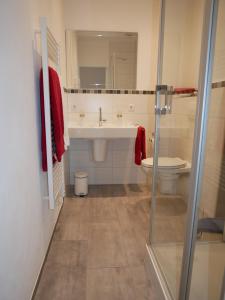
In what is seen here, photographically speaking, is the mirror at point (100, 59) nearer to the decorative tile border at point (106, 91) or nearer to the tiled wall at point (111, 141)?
the decorative tile border at point (106, 91)

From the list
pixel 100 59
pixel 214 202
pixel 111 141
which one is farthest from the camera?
pixel 111 141

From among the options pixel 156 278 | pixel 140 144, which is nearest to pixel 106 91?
pixel 140 144

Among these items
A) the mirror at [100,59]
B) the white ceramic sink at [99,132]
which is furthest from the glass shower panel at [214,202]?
the mirror at [100,59]

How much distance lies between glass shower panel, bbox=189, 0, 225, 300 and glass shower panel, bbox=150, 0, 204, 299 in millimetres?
199

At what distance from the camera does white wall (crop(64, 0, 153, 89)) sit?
2.70 meters

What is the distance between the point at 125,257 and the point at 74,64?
2.31 metres

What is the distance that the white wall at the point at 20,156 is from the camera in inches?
37.0

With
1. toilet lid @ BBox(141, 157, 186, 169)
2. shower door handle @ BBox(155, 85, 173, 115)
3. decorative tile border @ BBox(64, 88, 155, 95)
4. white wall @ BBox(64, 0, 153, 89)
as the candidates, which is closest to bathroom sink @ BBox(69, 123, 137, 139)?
decorative tile border @ BBox(64, 88, 155, 95)

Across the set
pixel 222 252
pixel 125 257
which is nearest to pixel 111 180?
pixel 125 257

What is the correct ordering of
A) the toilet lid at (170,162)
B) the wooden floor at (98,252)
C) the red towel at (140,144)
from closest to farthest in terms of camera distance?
the wooden floor at (98,252)
the toilet lid at (170,162)
the red towel at (140,144)

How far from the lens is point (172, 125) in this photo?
1.83m

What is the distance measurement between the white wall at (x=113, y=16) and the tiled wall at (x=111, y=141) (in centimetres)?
70

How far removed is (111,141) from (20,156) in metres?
2.00

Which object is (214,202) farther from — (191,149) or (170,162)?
(191,149)
